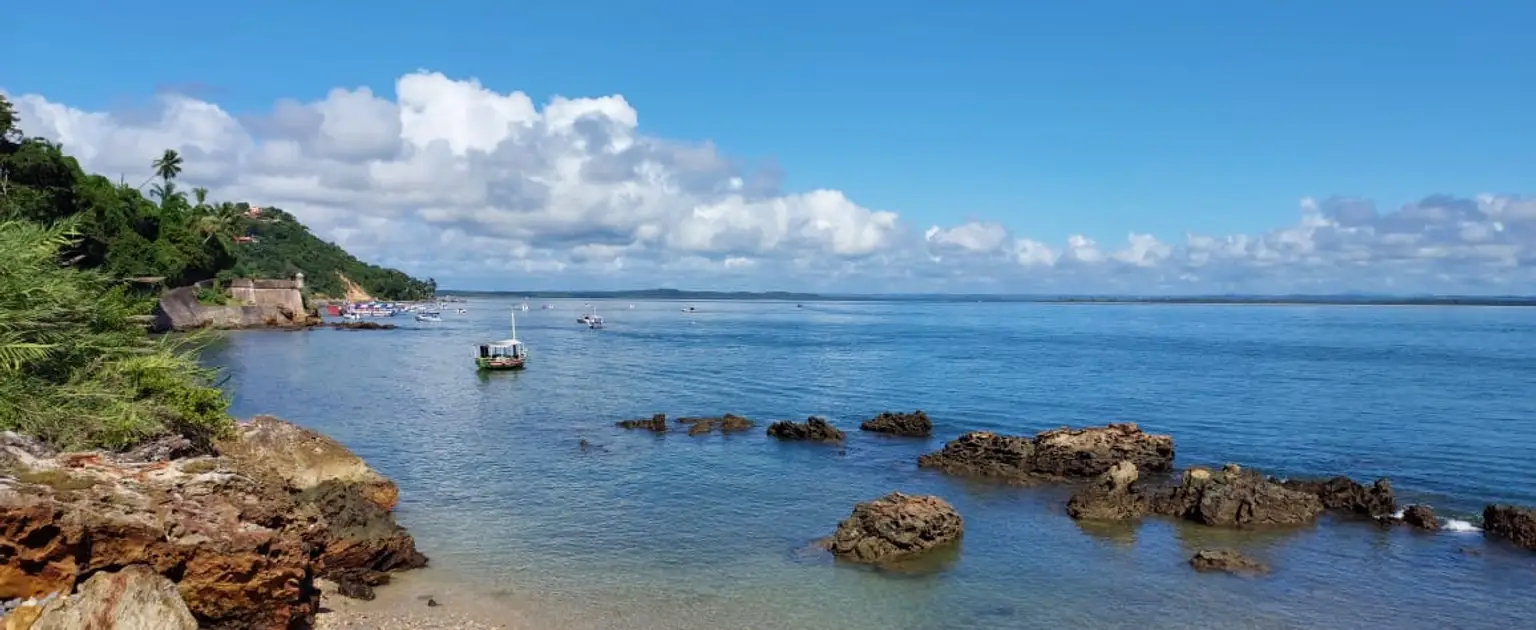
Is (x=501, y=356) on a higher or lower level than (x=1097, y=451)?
higher

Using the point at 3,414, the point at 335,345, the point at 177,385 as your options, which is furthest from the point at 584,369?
the point at 3,414

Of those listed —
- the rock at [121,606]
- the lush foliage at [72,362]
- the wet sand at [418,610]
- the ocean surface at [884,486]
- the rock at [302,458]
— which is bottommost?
the ocean surface at [884,486]

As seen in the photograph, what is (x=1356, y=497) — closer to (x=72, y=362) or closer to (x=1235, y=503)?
(x=1235, y=503)

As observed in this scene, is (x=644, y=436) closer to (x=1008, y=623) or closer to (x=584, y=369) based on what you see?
(x=1008, y=623)

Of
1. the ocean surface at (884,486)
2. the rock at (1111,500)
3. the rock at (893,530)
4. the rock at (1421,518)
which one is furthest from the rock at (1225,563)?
the rock at (1421,518)

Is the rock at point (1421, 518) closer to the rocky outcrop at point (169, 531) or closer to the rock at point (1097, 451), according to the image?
the rock at point (1097, 451)

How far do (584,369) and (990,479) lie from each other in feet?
153

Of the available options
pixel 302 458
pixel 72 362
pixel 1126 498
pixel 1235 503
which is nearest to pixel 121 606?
pixel 72 362

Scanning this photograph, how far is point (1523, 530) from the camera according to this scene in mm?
24172

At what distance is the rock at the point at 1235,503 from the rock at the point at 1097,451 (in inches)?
181

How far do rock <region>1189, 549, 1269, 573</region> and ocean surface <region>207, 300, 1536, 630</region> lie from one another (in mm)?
639

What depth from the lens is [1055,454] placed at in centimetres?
3297

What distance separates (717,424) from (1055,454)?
16697 millimetres

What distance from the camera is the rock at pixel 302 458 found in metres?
24.1
